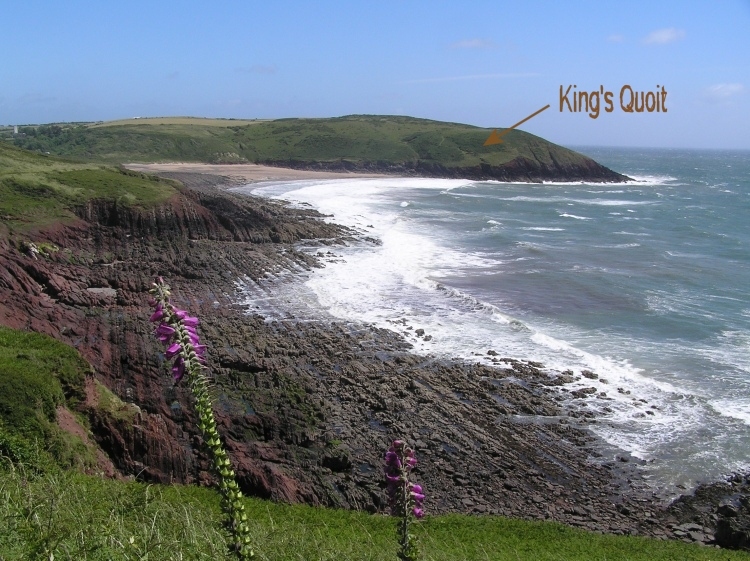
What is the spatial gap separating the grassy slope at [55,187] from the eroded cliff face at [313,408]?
491 cm

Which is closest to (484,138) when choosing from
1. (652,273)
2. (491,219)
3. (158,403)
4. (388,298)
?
(491,219)

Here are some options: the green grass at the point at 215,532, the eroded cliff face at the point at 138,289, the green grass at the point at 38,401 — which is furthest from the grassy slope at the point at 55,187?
the green grass at the point at 215,532

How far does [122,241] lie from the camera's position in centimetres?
3647

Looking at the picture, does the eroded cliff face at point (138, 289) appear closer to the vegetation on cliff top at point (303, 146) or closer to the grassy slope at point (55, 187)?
the grassy slope at point (55, 187)

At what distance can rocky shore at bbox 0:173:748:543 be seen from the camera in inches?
579

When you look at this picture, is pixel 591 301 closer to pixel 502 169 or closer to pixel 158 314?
pixel 158 314

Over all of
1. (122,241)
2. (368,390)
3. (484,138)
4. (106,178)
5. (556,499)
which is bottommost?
(556,499)

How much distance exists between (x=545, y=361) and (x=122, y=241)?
79.9 feet

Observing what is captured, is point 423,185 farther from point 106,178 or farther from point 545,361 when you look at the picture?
point 545,361

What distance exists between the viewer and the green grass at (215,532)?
6.70 m

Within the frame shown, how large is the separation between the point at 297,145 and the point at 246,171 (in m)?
21.8

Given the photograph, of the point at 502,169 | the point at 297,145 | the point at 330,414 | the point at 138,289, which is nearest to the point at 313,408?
the point at 330,414

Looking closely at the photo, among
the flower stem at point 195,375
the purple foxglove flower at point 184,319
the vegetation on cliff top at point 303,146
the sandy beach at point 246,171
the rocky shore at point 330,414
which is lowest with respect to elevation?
the rocky shore at point 330,414

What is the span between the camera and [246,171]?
3526 inches
